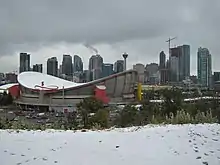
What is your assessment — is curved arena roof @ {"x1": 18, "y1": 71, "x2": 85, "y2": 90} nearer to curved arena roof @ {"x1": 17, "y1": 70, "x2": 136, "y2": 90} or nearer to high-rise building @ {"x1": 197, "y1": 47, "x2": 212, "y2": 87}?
curved arena roof @ {"x1": 17, "y1": 70, "x2": 136, "y2": 90}

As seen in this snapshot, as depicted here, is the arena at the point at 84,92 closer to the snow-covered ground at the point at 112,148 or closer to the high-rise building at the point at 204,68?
the high-rise building at the point at 204,68

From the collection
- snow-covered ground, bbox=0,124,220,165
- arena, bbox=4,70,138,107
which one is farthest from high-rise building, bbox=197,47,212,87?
snow-covered ground, bbox=0,124,220,165

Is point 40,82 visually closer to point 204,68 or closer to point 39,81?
point 39,81

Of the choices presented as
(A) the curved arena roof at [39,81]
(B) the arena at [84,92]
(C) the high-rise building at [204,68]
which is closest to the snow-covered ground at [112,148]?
(B) the arena at [84,92]

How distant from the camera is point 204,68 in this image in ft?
275

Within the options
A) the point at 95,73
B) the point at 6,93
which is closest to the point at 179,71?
the point at 95,73

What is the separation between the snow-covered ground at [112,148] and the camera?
4461 mm

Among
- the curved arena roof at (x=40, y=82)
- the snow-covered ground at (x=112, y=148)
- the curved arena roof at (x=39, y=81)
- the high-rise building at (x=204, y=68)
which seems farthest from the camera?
the high-rise building at (x=204, y=68)

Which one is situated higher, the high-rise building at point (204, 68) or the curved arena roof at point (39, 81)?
the high-rise building at point (204, 68)

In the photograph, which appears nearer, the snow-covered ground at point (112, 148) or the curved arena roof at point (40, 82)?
the snow-covered ground at point (112, 148)

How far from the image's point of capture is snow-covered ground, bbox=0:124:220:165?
4461 millimetres

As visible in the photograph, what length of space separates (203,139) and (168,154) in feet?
3.58

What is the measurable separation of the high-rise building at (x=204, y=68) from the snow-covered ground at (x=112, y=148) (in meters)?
79.5

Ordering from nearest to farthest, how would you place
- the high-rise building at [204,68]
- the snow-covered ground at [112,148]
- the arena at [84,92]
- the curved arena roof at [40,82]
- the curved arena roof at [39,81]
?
the snow-covered ground at [112,148], the arena at [84,92], the curved arena roof at [40,82], the curved arena roof at [39,81], the high-rise building at [204,68]
